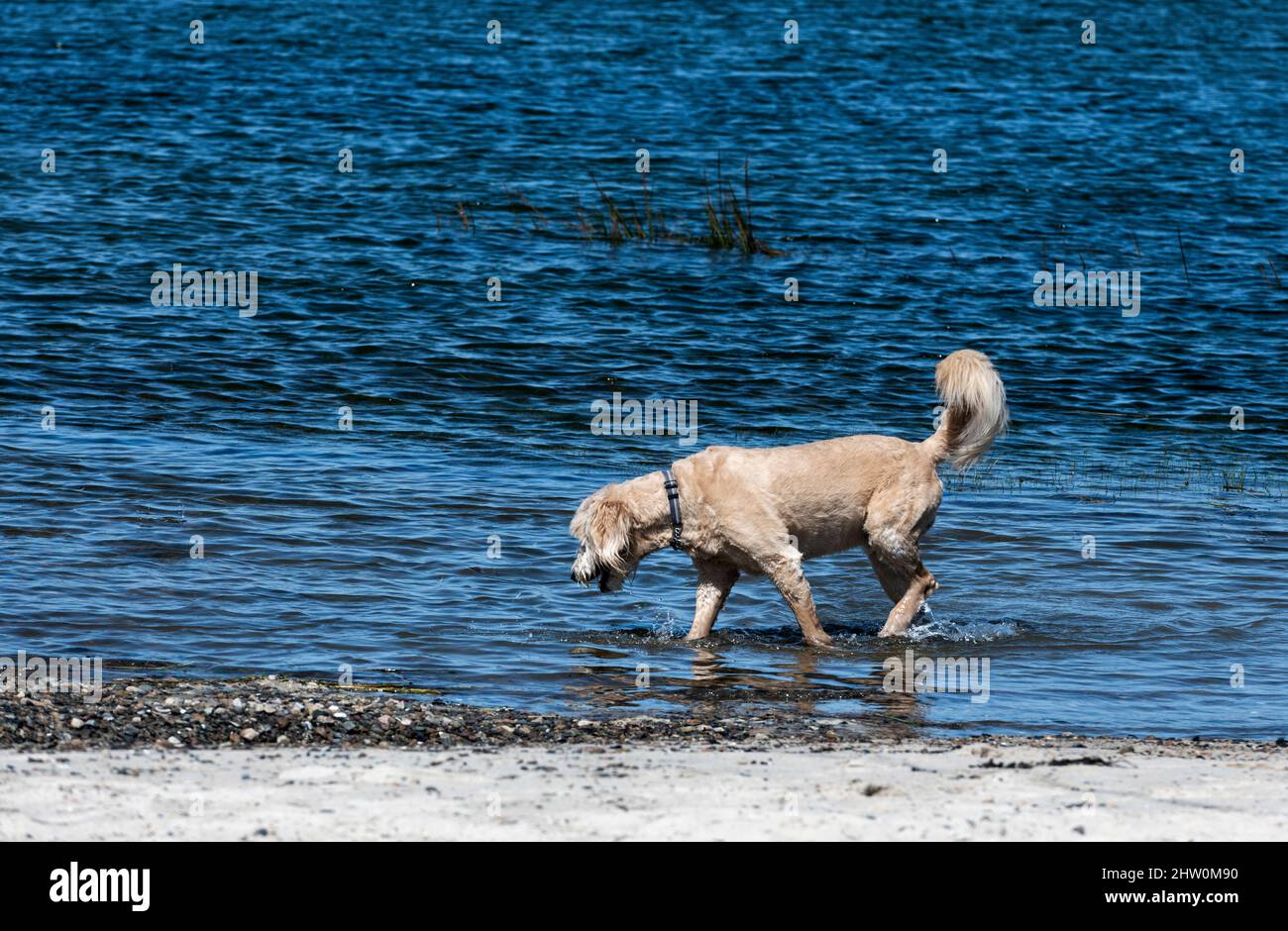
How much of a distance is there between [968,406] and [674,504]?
1864 mm

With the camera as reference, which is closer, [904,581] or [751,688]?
[751,688]

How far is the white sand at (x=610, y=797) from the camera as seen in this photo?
5621mm

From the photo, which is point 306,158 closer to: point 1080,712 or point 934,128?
point 934,128

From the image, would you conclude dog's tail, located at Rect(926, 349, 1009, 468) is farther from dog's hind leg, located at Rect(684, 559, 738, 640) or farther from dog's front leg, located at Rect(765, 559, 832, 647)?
dog's hind leg, located at Rect(684, 559, 738, 640)

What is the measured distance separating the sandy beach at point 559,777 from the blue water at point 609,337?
3.21 feet

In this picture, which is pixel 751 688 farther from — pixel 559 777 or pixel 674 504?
pixel 559 777

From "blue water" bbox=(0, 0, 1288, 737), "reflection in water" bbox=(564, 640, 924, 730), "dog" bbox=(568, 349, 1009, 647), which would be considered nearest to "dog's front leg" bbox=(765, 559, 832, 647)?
"dog" bbox=(568, 349, 1009, 647)

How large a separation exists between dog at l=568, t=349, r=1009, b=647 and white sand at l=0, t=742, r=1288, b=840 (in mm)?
3136

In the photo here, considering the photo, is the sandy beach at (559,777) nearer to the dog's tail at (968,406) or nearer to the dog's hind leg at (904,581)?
the dog's hind leg at (904,581)

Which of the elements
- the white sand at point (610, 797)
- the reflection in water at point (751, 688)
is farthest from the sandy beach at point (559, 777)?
the reflection in water at point (751, 688)

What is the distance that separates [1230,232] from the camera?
26922 mm

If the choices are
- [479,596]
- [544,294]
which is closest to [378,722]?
[479,596]

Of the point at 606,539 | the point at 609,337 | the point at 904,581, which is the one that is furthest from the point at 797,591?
the point at 609,337

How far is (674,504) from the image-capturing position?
10.1m
